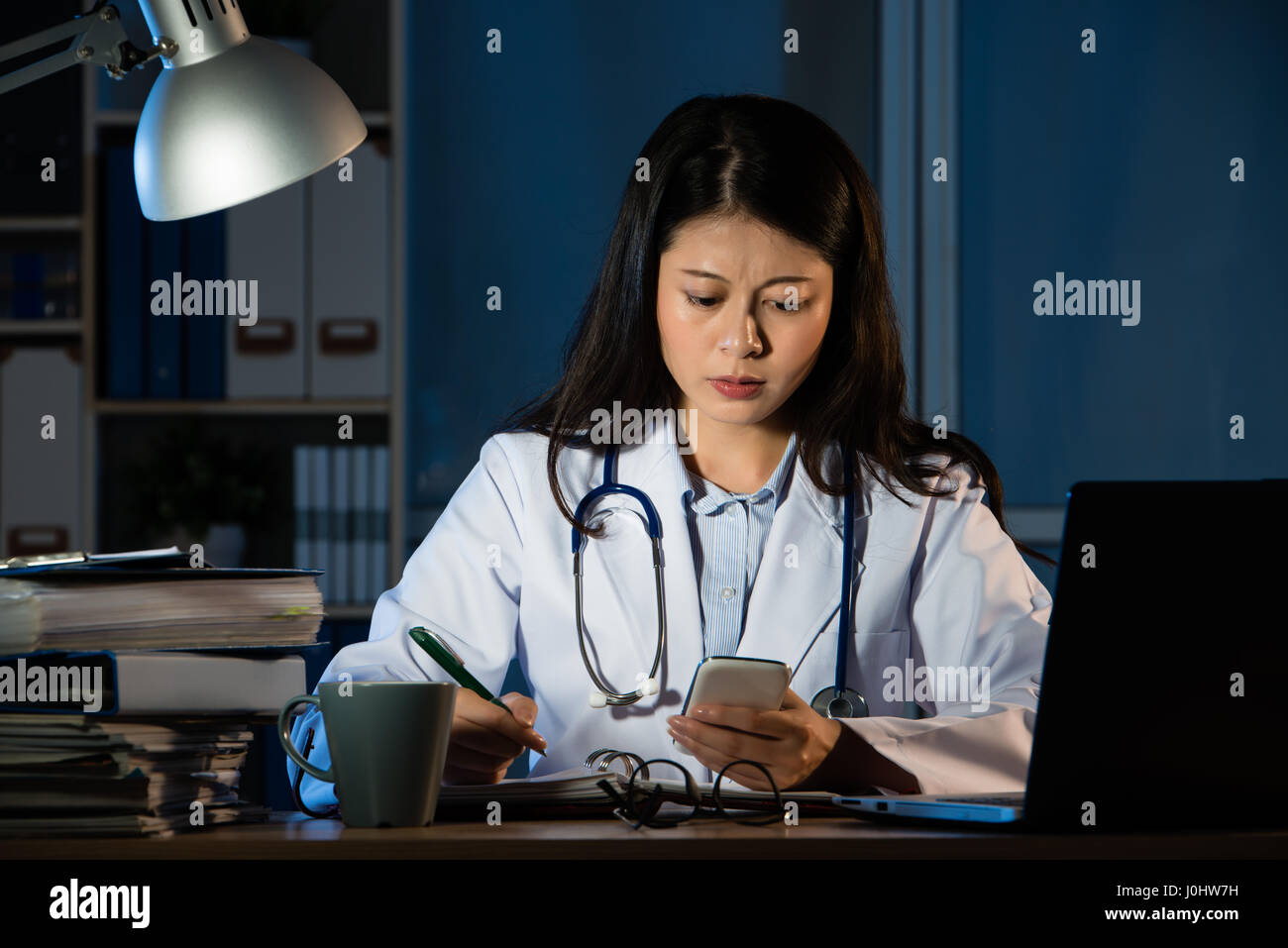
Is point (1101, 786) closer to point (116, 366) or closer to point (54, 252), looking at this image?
point (116, 366)

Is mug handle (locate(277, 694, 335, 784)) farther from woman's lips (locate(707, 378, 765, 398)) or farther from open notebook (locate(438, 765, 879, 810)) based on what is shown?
woman's lips (locate(707, 378, 765, 398))

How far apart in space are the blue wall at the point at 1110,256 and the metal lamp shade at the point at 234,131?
2204 mm

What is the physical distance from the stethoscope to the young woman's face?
0.51ft

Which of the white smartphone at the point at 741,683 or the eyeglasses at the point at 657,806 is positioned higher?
the white smartphone at the point at 741,683

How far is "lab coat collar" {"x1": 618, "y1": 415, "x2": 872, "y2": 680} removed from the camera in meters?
1.56

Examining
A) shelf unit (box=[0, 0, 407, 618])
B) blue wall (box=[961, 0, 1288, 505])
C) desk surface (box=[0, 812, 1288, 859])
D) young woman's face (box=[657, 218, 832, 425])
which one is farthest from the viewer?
blue wall (box=[961, 0, 1288, 505])

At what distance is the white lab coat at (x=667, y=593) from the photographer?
1.55 metres

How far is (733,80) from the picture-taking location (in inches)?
119

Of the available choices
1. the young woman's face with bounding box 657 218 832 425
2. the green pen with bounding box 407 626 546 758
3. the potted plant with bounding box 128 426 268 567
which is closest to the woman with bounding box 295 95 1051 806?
the young woman's face with bounding box 657 218 832 425

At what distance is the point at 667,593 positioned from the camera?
1.59 m

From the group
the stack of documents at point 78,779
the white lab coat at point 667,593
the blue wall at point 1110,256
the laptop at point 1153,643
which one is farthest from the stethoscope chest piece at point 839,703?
the blue wall at point 1110,256

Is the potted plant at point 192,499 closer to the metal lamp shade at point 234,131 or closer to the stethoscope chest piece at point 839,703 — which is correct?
the stethoscope chest piece at point 839,703
